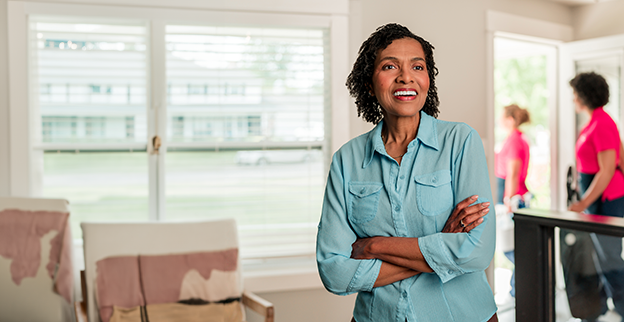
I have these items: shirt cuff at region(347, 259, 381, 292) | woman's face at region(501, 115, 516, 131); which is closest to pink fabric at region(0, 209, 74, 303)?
shirt cuff at region(347, 259, 381, 292)

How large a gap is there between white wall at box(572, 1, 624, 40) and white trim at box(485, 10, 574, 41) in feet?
0.33

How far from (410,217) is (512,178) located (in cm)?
303

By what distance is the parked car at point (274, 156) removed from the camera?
2.85 metres

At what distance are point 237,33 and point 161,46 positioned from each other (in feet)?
1.39

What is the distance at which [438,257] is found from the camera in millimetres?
1294

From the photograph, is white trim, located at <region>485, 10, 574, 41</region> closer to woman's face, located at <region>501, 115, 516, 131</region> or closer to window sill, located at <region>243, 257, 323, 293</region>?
woman's face, located at <region>501, 115, 516, 131</region>

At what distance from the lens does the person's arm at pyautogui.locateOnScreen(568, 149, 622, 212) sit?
10.4 feet

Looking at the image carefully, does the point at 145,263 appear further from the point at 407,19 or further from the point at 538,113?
the point at 538,113

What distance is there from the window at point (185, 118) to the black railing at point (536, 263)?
3.99 feet

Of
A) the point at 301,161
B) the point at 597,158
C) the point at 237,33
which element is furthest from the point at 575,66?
the point at 237,33

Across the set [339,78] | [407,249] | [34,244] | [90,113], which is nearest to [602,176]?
[339,78]

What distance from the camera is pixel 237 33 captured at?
279cm

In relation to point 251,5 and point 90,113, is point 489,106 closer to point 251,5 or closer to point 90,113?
point 251,5

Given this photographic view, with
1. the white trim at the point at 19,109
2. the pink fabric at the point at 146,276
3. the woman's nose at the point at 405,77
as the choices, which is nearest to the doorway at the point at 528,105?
Answer: the pink fabric at the point at 146,276
